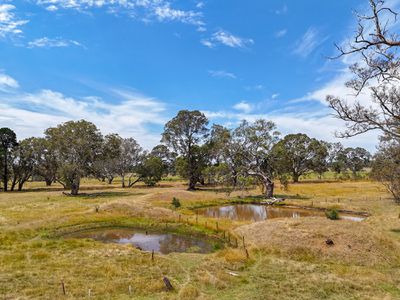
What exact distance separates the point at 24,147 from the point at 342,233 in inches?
2834

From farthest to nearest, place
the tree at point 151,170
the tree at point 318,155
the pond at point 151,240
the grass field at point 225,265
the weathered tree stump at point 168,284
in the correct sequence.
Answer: the tree at point 318,155
the tree at point 151,170
the pond at point 151,240
the weathered tree stump at point 168,284
the grass field at point 225,265

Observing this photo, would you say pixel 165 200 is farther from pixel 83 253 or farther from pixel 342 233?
pixel 342 233

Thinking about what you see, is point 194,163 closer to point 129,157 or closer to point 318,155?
point 129,157

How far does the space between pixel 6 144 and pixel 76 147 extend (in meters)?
26.1


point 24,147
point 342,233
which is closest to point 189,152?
point 24,147

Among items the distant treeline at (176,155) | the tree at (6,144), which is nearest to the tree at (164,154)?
the distant treeline at (176,155)

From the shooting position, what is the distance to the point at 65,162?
57844mm

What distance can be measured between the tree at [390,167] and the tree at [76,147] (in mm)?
47875

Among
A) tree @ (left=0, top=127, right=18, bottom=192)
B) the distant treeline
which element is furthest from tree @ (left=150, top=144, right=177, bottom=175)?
tree @ (left=0, top=127, right=18, bottom=192)

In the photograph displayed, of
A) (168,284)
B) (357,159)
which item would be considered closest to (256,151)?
(168,284)

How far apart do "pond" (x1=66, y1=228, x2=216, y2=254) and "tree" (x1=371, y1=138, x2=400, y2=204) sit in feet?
92.9

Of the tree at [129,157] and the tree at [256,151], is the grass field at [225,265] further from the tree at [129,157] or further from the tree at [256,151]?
the tree at [129,157]

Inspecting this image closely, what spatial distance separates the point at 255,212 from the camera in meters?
39.3

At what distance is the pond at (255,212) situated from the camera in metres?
35.6
